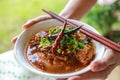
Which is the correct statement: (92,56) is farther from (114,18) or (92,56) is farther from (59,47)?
(114,18)

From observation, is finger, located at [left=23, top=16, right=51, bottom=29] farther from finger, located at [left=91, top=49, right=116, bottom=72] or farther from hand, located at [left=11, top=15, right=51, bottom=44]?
finger, located at [left=91, top=49, right=116, bottom=72]

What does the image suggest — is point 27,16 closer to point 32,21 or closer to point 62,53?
point 32,21

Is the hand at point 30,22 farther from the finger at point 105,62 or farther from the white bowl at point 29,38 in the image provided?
the finger at point 105,62

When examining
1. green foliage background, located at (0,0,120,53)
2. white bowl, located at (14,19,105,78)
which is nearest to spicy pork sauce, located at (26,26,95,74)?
white bowl, located at (14,19,105,78)

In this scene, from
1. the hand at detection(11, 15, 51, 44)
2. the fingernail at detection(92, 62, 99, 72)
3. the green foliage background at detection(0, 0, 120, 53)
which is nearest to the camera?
the fingernail at detection(92, 62, 99, 72)

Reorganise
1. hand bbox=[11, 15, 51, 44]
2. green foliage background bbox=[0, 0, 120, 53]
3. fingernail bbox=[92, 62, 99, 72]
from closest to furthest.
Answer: fingernail bbox=[92, 62, 99, 72]
hand bbox=[11, 15, 51, 44]
green foliage background bbox=[0, 0, 120, 53]

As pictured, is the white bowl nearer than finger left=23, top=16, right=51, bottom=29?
Yes

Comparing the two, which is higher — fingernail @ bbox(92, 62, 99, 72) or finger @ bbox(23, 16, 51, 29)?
finger @ bbox(23, 16, 51, 29)
